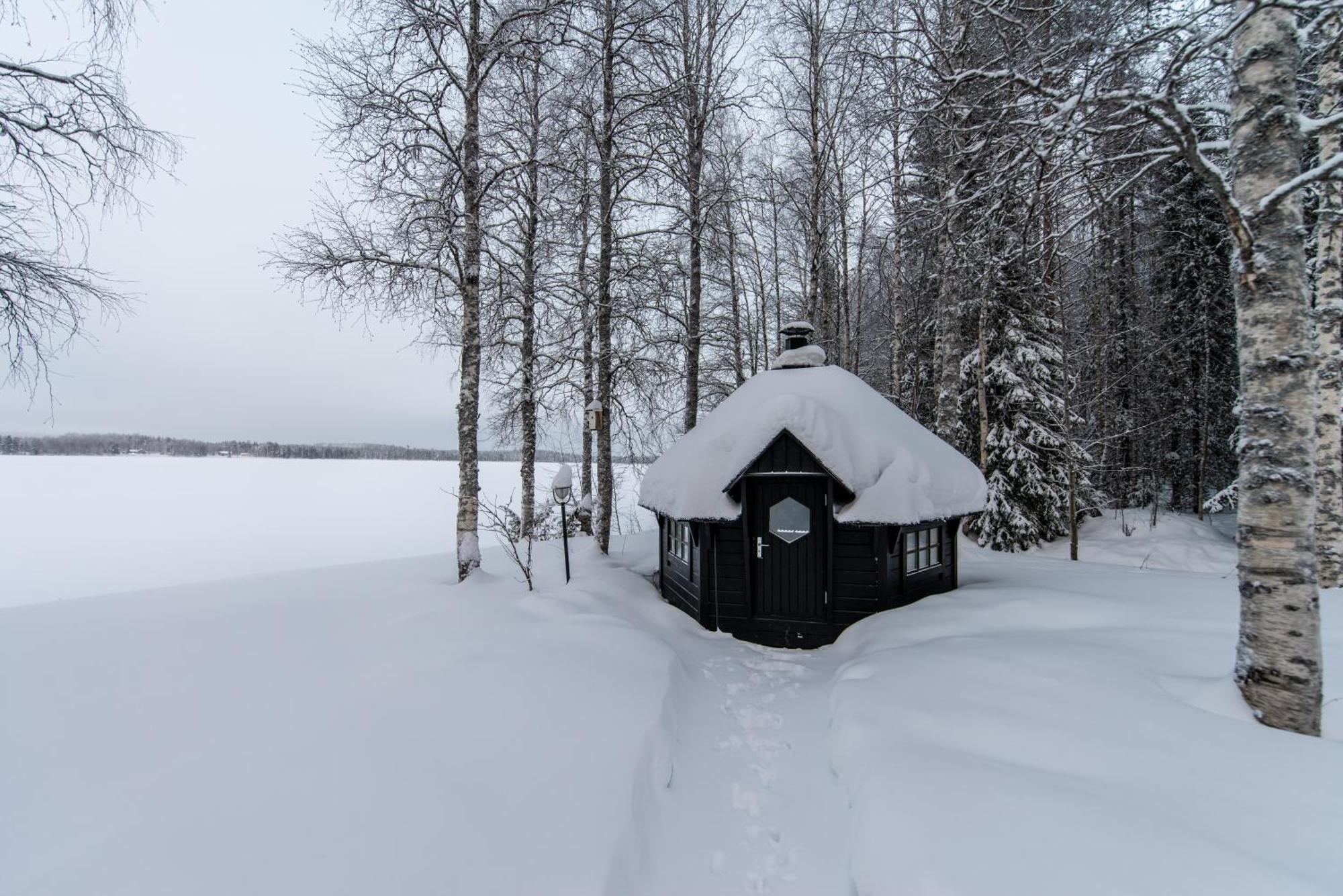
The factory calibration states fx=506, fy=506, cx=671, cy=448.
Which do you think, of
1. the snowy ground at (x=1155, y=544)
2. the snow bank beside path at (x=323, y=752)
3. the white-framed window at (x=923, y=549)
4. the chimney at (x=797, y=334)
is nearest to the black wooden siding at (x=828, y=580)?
the white-framed window at (x=923, y=549)

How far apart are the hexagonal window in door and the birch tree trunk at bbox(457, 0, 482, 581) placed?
4.33 meters

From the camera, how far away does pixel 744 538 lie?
6.88 m

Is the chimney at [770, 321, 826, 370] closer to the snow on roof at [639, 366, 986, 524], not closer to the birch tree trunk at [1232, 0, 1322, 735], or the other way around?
the snow on roof at [639, 366, 986, 524]

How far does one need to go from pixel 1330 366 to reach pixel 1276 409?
6450mm

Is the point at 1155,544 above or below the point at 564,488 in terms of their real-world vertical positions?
below

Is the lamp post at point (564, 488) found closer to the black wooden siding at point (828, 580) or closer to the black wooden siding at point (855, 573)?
the black wooden siding at point (828, 580)

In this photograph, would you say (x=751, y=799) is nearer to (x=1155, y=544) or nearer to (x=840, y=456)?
(x=840, y=456)

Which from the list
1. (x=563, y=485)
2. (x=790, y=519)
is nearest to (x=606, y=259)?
(x=563, y=485)

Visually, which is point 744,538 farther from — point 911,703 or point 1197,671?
point 1197,671

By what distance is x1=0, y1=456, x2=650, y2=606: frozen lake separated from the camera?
10.6 meters

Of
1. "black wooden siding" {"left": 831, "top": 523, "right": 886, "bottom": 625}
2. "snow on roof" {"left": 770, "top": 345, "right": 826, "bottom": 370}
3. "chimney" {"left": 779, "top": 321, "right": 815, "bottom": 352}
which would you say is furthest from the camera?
"chimney" {"left": 779, "top": 321, "right": 815, "bottom": 352}

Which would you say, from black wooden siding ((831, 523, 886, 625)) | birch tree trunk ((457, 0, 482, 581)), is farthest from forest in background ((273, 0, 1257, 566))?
black wooden siding ((831, 523, 886, 625))

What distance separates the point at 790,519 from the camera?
6.80 metres

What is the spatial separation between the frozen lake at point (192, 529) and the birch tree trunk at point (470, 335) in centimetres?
56
